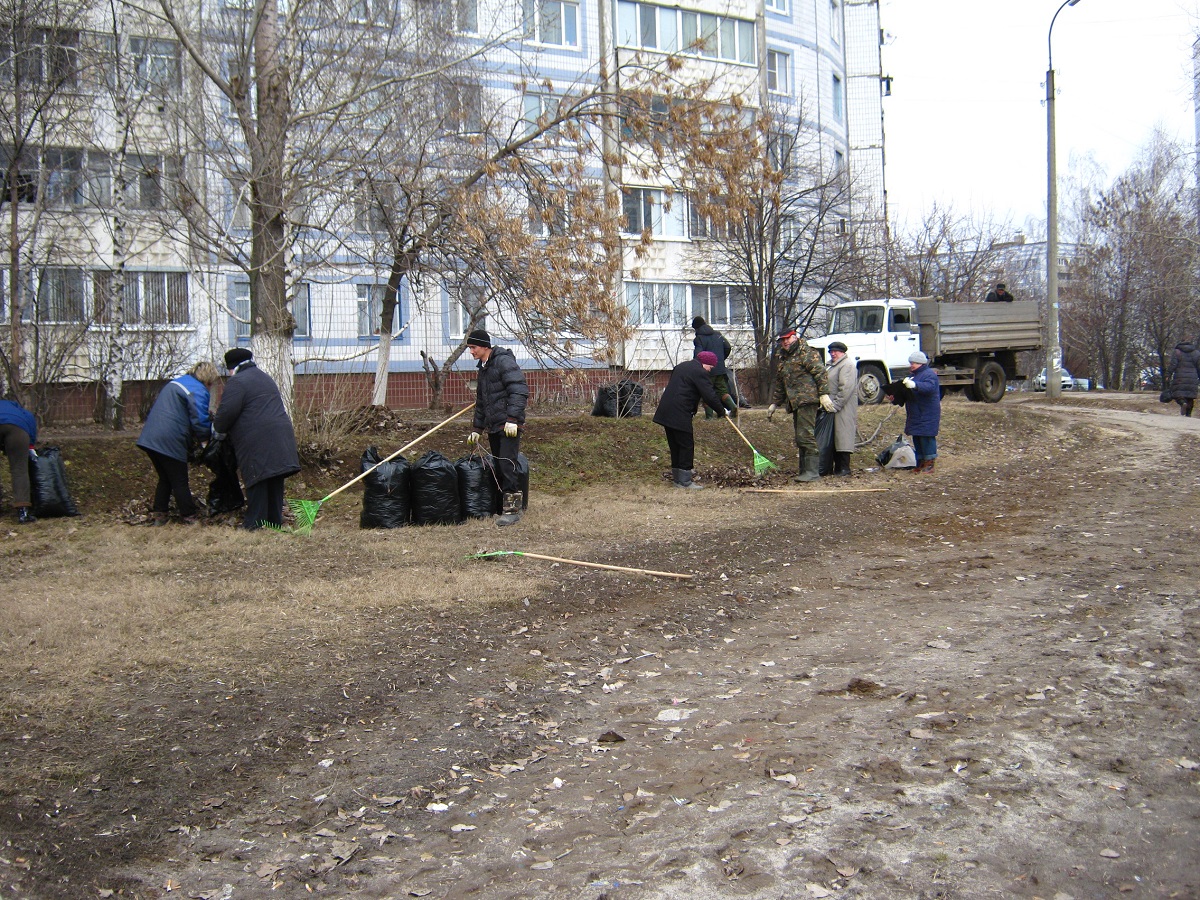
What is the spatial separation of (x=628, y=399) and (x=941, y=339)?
9.35 meters

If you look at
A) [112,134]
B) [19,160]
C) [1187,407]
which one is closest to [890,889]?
[19,160]

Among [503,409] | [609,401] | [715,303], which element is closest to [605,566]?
[503,409]

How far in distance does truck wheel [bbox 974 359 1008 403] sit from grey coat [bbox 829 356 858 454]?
11678mm

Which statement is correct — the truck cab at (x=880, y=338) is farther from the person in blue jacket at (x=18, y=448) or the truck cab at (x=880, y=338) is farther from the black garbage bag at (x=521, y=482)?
the person in blue jacket at (x=18, y=448)

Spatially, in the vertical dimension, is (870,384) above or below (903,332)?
below

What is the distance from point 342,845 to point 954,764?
7.41ft

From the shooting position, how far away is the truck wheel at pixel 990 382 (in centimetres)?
2327

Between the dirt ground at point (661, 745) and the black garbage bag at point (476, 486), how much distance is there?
214 cm

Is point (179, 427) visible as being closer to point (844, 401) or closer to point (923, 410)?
point (844, 401)

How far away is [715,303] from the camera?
3055 cm

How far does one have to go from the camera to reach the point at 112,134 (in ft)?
55.3

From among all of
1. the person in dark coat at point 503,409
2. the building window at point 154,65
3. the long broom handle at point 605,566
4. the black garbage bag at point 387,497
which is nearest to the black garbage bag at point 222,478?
the black garbage bag at point 387,497

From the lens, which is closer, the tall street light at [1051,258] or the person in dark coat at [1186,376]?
the person in dark coat at [1186,376]

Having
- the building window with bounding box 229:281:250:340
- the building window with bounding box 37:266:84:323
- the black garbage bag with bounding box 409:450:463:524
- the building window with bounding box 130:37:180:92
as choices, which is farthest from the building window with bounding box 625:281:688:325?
the black garbage bag with bounding box 409:450:463:524
